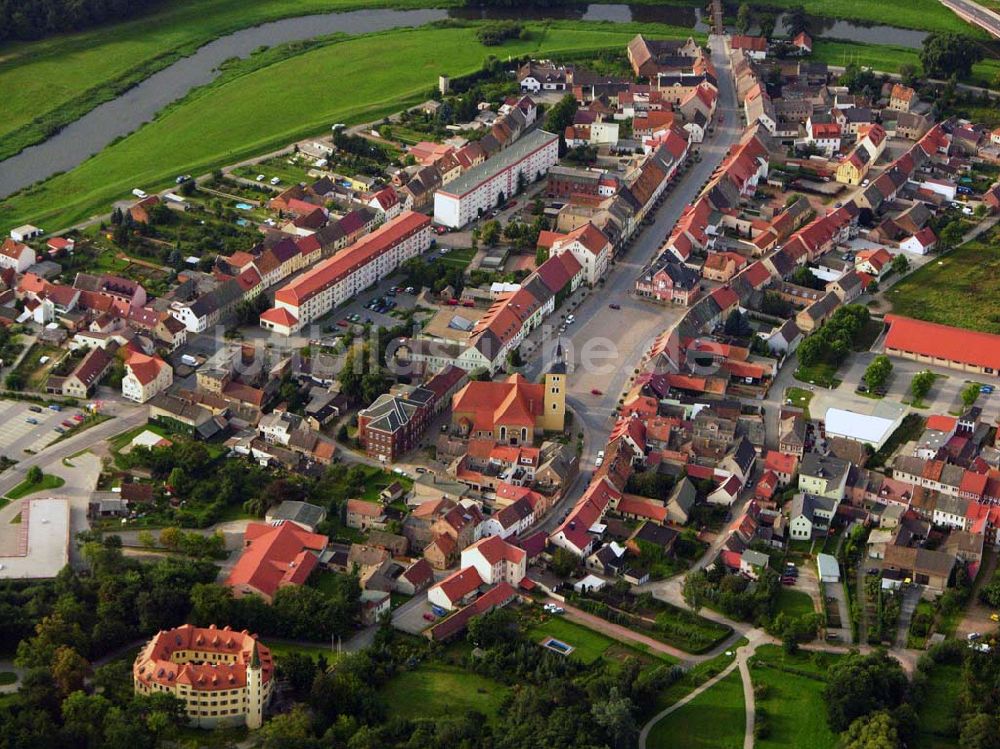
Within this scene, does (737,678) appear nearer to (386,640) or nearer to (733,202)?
(386,640)

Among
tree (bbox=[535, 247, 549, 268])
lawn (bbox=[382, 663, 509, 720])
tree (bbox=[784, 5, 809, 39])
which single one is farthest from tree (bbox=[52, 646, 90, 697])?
tree (bbox=[784, 5, 809, 39])

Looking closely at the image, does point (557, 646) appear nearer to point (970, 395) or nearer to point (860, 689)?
point (860, 689)

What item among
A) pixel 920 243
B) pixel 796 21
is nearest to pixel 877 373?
pixel 920 243

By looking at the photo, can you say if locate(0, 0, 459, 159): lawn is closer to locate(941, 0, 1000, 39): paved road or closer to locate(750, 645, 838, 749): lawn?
locate(941, 0, 1000, 39): paved road

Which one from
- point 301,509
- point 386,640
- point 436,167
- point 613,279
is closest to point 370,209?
point 436,167

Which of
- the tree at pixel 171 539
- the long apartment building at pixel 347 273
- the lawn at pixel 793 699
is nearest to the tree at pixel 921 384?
the lawn at pixel 793 699

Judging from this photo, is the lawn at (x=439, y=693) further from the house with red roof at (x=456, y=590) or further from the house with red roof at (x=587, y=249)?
the house with red roof at (x=587, y=249)

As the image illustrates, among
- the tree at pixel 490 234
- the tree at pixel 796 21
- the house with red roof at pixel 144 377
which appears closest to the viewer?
the house with red roof at pixel 144 377
